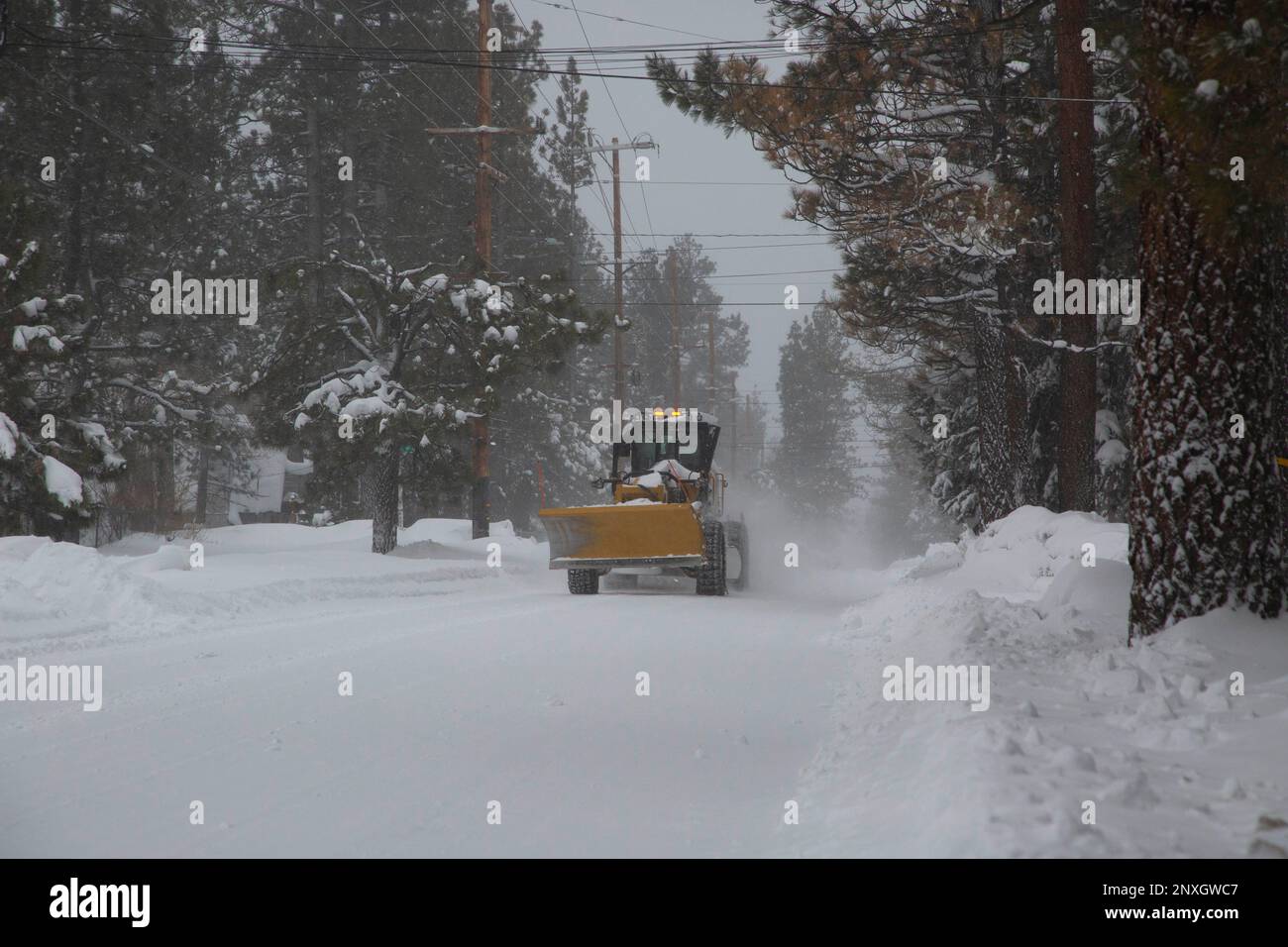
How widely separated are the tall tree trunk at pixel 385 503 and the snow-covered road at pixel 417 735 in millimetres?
6792

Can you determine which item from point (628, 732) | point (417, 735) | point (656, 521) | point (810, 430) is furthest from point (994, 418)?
point (810, 430)

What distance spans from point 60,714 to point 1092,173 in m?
13.0

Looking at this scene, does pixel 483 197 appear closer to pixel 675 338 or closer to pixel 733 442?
pixel 675 338

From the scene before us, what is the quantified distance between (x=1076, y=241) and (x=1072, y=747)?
1093 cm

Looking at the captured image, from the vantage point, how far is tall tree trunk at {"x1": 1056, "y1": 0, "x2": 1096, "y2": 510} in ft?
43.4

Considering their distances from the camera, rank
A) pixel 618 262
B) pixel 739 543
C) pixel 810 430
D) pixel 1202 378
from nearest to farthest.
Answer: pixel 1202 378, pixel 739 543, pixel 618 262, pixel 810 430

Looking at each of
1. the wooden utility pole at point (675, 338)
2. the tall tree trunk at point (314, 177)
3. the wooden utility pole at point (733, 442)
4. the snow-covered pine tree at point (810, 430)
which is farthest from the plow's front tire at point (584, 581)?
the snow-covered pine tree at point (810, 430)

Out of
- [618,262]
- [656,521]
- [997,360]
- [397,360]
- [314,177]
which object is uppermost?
[314,177]

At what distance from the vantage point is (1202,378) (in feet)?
21.4

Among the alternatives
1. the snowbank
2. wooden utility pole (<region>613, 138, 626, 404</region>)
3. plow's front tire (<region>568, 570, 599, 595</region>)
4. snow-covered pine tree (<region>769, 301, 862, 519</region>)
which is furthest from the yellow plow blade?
snow-covered pine tree (<region>769, 301, 862, 519</region>)

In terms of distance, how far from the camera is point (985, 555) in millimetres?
14273

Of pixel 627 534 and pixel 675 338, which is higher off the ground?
pixel 675 338
